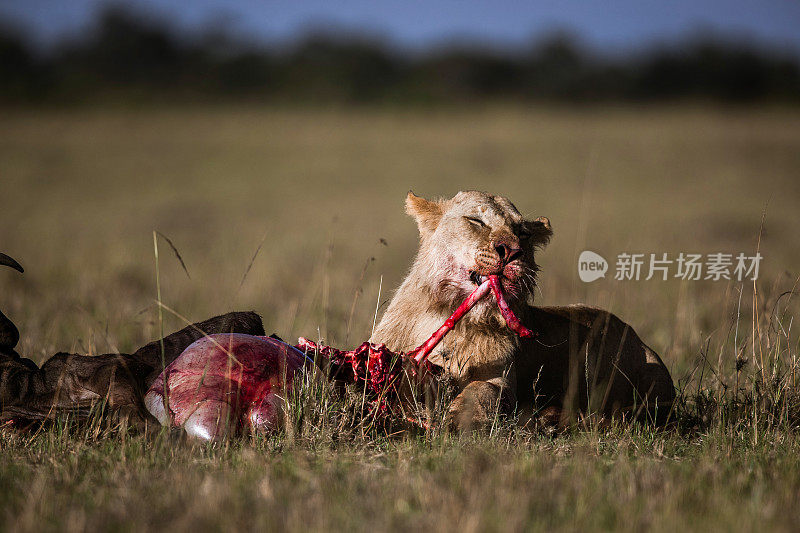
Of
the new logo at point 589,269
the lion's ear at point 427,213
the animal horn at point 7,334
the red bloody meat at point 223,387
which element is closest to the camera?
the red bloody meat at point 223,387

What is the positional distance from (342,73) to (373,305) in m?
44.4

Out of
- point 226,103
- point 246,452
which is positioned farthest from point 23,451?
point 226,103

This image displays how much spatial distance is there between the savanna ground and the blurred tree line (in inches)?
527

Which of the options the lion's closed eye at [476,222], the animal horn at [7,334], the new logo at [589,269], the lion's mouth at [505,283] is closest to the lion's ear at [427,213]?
the lion's closed eye at [476,222]

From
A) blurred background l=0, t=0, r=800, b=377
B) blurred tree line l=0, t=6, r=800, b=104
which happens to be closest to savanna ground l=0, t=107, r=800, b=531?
blurred background l=0, t=0, r=800, b=377

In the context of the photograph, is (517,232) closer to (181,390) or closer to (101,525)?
(181,390)

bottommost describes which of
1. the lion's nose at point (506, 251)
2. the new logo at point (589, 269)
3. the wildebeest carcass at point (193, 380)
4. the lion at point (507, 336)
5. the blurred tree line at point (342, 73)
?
the wildebeest carcass at point (193, 380)

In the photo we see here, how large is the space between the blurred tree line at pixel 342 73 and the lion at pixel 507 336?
41.8 m

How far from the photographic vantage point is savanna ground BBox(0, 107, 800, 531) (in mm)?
3346

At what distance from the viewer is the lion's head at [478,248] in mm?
4395

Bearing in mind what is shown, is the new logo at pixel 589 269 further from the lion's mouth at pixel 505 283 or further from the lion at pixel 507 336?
the lion's mouth at pixel 505 283

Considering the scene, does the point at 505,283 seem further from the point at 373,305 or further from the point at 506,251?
the point at 373,305

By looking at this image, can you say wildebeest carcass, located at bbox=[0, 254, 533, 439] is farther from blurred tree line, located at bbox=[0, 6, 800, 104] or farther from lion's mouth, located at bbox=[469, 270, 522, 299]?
blurred tree line, located at bbox=[0, 6, 800, 104]

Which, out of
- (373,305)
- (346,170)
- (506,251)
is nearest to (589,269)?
(506,251)
